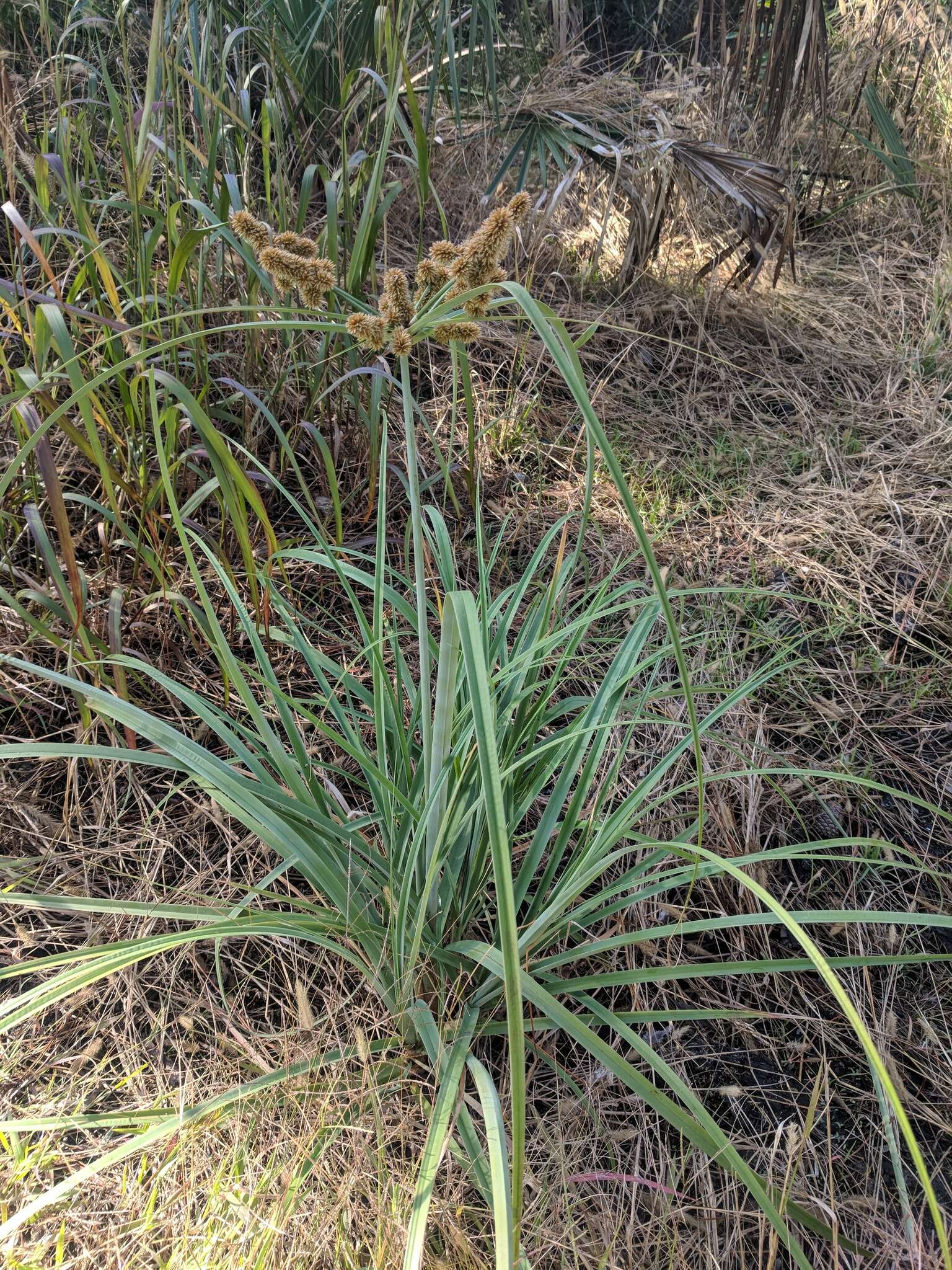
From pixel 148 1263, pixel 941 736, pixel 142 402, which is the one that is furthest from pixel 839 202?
pixel 148 1263

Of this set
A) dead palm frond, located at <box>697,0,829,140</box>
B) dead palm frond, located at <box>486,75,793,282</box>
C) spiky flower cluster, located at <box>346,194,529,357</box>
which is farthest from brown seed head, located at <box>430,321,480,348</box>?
dead palm frond, located at <box>697,0,829,140</box>

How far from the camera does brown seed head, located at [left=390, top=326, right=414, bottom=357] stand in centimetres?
81

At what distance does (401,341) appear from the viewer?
808 mm

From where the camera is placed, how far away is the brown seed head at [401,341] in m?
0.81

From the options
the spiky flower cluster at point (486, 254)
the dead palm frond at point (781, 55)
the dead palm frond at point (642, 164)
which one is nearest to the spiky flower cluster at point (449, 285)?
the spiky flower cluster at point (486, 254)

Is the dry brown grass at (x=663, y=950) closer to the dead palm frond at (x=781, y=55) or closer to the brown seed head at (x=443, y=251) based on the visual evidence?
the brown seed head at (x=443, y=251)

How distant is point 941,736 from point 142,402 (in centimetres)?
158

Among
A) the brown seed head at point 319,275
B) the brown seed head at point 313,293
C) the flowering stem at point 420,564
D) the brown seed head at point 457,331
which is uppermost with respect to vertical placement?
the brown seed head at point 319,275

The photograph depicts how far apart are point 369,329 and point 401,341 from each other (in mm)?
37

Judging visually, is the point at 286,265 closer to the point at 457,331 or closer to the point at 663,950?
the point at 457,331

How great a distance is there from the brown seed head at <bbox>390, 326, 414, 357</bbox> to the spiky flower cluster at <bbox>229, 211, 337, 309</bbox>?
85mm

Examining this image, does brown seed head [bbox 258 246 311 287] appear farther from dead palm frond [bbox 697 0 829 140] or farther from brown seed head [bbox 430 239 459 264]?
dead palm frond [bbox 697 0 829 140]

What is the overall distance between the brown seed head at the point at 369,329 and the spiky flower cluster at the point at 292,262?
Result: 47mm

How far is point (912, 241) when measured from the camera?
3.18m
